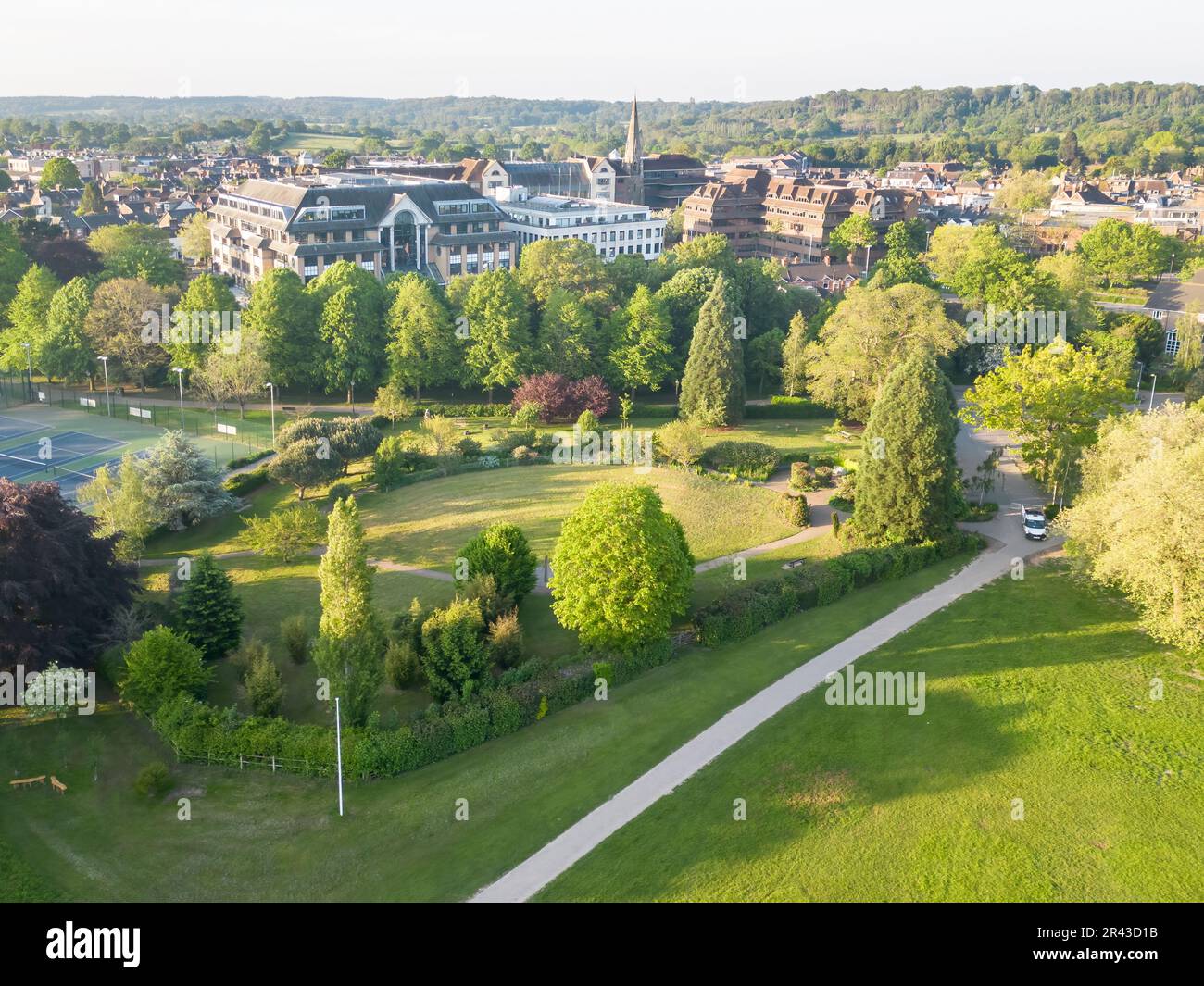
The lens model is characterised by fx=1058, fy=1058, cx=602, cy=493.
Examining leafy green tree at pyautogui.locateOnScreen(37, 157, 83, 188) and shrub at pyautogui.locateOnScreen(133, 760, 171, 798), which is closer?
shrub at pyautogui.locateOnScreen(133, 760, 171, 798)

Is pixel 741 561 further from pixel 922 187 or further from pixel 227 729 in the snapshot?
pixel 922 187

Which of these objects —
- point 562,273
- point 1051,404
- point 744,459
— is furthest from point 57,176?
point 1051,404

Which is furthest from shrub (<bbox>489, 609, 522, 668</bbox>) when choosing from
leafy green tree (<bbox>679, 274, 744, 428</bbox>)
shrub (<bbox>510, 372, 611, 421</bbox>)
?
shrub (<bbox>510, 372, 611, 421</bbox>)

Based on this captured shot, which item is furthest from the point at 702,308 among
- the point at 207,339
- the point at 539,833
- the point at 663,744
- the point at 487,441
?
the point at 539,833

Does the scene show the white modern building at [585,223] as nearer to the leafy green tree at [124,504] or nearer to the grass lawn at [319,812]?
the leafy green tree at [124,504]

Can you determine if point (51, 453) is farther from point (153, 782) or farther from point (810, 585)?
point (810, 585)

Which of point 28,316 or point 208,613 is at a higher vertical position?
point 28,316

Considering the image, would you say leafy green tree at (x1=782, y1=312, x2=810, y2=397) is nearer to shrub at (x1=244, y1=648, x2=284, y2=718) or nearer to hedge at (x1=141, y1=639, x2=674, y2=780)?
hedge at (x1=141, y1=639, x2=674, y2=780)
